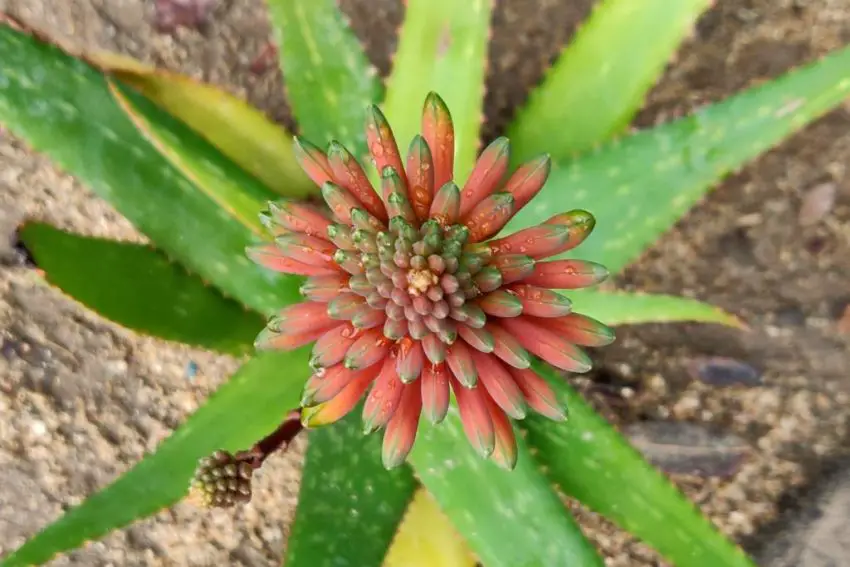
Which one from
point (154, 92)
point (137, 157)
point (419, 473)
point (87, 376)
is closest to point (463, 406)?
point (419, 473)

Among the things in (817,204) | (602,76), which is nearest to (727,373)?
(817,204)

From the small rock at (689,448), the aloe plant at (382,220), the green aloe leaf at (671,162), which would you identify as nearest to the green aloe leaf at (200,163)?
the aloe plant at (382,220)

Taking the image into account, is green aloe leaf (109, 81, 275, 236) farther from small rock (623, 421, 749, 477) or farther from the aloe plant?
small rock (623, 421, 749, 477)

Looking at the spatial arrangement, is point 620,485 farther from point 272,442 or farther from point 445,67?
point 445,67

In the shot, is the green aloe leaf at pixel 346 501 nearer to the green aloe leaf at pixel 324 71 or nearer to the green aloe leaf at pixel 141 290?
the green aloe leaf at pixel 141 290

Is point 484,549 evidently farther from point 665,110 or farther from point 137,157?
point 665,110

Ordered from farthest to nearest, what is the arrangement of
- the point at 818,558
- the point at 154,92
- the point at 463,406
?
the point at 818,558
the point at 154,92
the point at 463,406

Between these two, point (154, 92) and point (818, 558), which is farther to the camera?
point (818, 558)

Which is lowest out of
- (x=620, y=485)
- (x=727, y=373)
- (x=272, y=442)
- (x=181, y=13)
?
(x=620, y=485)
